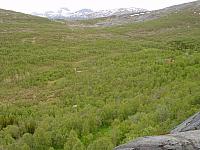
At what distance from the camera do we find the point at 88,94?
3447 centimetres

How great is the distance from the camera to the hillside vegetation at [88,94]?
21812 mm

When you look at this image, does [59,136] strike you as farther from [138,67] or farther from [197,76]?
[138,67]

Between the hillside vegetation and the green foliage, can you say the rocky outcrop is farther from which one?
the green foliage

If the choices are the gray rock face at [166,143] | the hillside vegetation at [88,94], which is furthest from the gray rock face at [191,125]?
the gray rock face at [166,143]

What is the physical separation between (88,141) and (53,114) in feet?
24.6

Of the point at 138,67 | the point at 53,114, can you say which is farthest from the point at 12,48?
the point at 53,114

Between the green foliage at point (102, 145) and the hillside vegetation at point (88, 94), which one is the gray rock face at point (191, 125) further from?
the green foliage at point (102, 145)

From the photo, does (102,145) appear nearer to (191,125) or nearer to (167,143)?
(191,125)

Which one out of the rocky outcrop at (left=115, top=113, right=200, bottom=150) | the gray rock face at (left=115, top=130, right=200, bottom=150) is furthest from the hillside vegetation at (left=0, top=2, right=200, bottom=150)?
the gray rock face at (left=115, top=130, right=200, bottom=150)

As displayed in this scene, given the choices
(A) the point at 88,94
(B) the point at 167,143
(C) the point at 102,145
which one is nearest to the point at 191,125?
(B) the point at 167,143

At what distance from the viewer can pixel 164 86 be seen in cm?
3130

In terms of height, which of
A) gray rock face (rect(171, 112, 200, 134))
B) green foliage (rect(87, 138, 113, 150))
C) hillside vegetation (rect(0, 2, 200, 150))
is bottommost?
hillside vegetation (rect(0, 2, 200, 150))

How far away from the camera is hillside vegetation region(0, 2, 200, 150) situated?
21.8 meters

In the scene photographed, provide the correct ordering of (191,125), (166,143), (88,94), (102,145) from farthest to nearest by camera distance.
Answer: (88,94) < (102,145) < (191,125) < (166,143)
